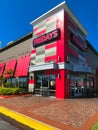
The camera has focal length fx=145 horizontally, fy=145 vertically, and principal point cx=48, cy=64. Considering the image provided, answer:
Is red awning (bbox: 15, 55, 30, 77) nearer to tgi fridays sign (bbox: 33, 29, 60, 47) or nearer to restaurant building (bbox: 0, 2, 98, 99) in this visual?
restaurant building (bbox: 0, 2, 98, 99)

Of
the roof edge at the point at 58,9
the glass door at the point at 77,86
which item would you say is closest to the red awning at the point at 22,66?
the roof edge at the point at 58,9

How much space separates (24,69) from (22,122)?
17.4 m

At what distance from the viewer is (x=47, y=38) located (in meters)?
20.8

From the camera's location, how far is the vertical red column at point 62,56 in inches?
710

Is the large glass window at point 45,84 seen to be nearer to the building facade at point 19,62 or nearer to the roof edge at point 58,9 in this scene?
the building facade at point 19,62

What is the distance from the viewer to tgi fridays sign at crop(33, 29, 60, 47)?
772 inches

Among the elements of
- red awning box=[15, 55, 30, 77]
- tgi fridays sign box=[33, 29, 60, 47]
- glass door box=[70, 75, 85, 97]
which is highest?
A: tgi fridays sign box=[33, 29, 60, 47]

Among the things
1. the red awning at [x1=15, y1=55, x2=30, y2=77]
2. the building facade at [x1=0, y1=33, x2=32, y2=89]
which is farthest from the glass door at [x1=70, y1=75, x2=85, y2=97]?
the red awning at [x1=15, y1=55, x2=30, y2=77]

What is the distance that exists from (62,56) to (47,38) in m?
4.08

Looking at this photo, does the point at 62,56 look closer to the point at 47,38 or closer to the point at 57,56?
the point at 57,56

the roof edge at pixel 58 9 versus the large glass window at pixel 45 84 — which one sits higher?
the roof edge at pixel 58 9

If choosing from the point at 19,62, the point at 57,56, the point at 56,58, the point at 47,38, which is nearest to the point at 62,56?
the point at 57,56

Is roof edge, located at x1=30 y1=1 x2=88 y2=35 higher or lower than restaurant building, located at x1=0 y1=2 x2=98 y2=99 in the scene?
higher

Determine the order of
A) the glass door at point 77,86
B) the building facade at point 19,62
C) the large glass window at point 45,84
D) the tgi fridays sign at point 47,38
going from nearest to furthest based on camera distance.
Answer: the large glass window at point 45,84
the tgi fridays sign at point 47,38
the glass door at point 77,86
the building facade at point 19,62
